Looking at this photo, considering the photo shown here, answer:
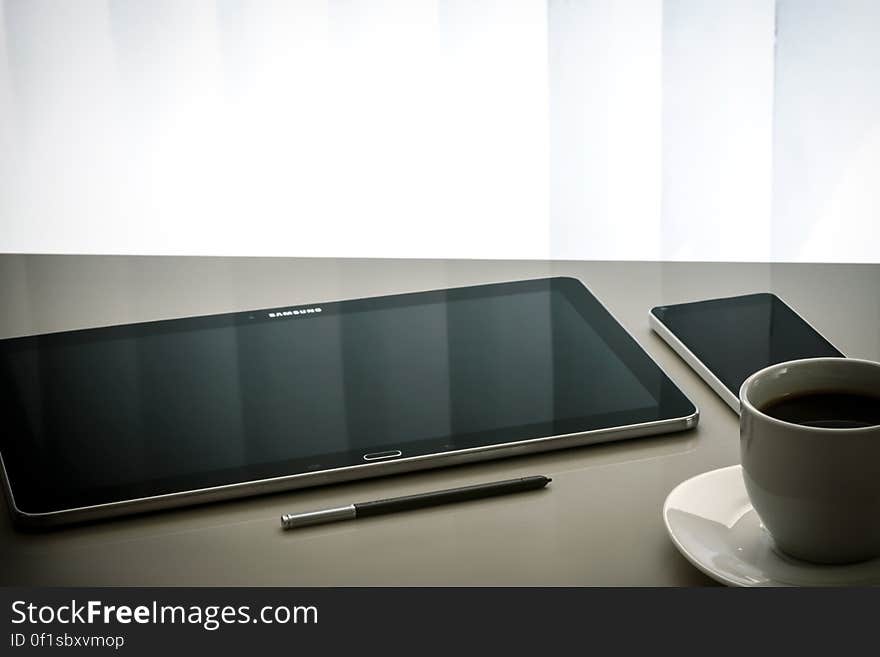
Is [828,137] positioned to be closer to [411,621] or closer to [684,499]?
[684,499]

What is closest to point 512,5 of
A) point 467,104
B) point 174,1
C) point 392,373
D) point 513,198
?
point 467,104

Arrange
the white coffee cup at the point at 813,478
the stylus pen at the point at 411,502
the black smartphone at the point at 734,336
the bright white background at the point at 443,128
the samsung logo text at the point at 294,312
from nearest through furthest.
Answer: the white coffee cup at the point at 813,478 < the stylus pen at the point at 411,502 < the black smartphone at the point at 734,336 < the samsung logo text at the point at 294,312 < the bright white background at the point at 443,128

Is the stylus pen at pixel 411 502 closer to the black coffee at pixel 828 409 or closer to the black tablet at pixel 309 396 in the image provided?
the black tablet at pixel 309 396

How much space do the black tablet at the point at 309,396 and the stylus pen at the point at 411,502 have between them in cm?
4

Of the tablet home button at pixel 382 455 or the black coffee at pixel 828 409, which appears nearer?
the black coffee at pixel 828 409

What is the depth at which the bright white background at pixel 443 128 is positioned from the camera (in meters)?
1.43

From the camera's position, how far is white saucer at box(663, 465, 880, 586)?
70cm

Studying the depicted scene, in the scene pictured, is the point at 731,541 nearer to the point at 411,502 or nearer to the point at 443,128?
the point at 411,502

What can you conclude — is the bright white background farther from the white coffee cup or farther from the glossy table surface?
the white coffee cup

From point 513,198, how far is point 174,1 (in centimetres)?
50

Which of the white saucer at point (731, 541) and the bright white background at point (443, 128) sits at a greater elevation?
the bright white background at point (443, 128)

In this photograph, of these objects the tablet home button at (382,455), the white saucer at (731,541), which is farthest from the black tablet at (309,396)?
the white saucer at (731,541)

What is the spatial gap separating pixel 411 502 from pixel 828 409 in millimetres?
286

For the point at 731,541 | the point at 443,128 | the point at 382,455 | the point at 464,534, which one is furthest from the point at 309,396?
the point at 443,128
